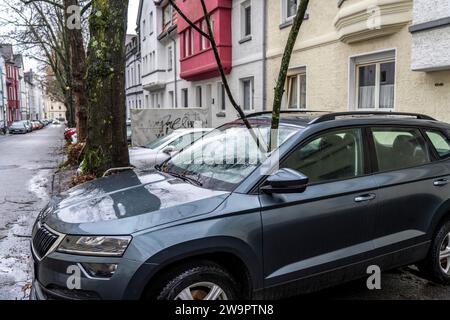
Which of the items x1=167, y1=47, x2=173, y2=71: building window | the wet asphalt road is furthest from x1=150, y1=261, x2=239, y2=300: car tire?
x1=167, y1=47, x2=173, y2=71: building window

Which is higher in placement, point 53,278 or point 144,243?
point 144,243

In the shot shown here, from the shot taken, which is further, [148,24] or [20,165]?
[148,24]

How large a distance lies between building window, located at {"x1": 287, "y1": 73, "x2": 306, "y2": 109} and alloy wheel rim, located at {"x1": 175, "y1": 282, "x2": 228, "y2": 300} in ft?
33.9

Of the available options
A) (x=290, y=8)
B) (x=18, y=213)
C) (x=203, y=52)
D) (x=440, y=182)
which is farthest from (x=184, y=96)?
(x=440, y=182)

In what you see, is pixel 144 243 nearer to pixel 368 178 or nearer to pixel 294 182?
pixel 294 182

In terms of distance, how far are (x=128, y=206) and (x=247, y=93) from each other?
13728mm

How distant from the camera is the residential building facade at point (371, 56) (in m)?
7.95

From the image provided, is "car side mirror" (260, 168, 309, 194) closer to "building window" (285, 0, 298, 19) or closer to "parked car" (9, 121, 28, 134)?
"building window" (285, 0, 298, 19)

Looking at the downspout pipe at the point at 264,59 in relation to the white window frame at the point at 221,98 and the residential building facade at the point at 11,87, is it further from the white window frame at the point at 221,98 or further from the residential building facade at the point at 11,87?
the residential building facade at the point at 11,87

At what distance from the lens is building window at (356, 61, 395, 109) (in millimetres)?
9523

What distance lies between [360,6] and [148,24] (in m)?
25.0

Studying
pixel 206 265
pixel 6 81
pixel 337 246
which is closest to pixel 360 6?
pixel 337 246

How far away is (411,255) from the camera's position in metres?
4.00

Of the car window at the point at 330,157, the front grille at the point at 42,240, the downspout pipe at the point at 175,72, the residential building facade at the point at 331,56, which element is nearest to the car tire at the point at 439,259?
the car window at the point at 330,157
